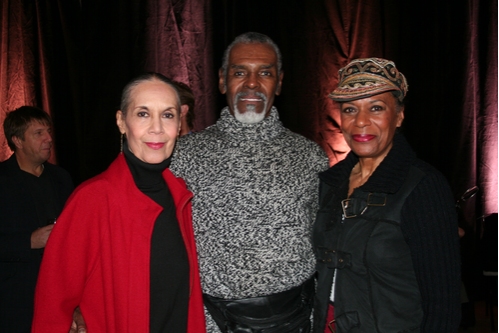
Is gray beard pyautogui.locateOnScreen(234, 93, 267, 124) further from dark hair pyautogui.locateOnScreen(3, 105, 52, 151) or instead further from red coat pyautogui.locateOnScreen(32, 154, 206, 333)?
dark hair pyautogui.locateOnScreen(3, 105, 52, 151)

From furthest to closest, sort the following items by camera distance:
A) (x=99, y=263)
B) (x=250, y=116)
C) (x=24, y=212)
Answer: (x=24, y=212) → (x=250, y=116) → (x=99, y=263)

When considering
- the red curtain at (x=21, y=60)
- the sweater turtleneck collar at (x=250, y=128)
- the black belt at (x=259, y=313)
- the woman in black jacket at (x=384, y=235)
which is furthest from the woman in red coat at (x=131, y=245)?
the red curtain at (x=21, y=60)

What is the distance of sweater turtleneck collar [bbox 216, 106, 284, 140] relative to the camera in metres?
2.03

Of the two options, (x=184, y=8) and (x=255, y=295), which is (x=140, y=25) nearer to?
(x=184, y=8)

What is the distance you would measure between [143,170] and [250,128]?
0.58 m

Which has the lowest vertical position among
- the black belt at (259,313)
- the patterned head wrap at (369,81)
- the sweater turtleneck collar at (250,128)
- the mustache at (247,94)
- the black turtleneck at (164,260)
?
the black belt at (259,313)

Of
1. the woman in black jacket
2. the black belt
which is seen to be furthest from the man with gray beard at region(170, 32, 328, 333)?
the woman in black jacket

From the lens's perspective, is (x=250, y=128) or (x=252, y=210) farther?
(x=250, y=128)

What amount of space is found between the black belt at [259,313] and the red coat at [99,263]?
45 centimetres

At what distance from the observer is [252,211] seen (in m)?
1.89

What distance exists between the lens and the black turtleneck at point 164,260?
159 centimetres

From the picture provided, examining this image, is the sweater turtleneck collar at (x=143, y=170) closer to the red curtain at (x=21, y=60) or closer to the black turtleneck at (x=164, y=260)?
the black turtleneck at (x=164, y=260)

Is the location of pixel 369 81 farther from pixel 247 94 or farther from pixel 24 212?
pixel 24 212

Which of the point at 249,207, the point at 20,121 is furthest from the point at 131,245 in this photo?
the point at 20,121
